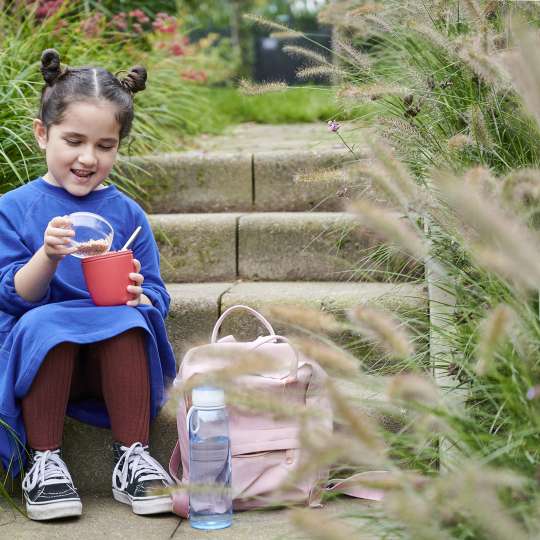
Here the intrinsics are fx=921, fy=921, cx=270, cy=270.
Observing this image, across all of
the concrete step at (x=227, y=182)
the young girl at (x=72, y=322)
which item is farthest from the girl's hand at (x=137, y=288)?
the concrete step at (x=227, y=182)

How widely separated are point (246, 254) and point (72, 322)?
1.17 metres

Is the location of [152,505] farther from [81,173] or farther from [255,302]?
[81,173]

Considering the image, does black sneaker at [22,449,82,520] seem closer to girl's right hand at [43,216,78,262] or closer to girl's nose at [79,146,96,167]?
girl's right hand at [43,216,78,262]

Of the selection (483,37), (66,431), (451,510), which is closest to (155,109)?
(66,431)

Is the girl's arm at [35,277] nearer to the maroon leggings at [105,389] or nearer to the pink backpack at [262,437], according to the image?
the maroon leggings at [105,389]

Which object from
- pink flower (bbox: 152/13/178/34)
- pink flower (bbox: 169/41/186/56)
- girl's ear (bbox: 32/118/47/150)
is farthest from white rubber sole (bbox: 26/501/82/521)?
pink flower (bbox: 169/41/186/56)

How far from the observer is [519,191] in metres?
1.45

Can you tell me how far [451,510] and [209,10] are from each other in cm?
1790

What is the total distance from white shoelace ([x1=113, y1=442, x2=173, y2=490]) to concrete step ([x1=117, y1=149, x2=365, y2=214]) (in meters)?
1.55

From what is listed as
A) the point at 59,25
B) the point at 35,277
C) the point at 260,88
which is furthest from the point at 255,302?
the point at 59,25

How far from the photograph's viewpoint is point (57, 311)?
2.29 meters

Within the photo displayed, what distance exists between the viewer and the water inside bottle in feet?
7.18

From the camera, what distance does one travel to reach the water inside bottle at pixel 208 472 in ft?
7.18

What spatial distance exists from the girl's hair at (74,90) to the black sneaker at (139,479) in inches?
34.3
